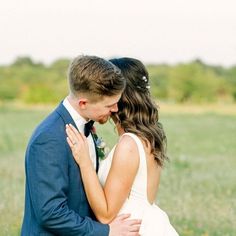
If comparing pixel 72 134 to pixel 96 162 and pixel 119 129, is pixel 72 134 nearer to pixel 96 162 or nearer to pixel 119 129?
pixel 96 162

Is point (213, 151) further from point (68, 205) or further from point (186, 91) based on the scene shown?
point (186, 91)

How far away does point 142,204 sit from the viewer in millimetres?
5344

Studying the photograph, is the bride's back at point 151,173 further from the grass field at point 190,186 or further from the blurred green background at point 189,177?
the grass field at point 190,186

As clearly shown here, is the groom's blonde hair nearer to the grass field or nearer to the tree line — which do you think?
the grass field

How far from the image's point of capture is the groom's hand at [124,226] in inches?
199

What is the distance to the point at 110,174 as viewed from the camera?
5.12 meters

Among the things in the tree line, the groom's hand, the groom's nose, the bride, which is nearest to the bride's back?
the bride

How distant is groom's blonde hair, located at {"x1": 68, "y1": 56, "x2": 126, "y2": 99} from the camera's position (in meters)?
4.77

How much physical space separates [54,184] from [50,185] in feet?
0.08

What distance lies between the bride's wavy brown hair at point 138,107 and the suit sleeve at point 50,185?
2.01 feet

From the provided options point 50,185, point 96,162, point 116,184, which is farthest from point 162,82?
point 50,185

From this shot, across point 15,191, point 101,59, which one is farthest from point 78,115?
point 15,191

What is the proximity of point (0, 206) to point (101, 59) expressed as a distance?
5.62 meters

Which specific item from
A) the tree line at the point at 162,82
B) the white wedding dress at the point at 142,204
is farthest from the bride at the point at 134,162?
the tree line at the point at 162,82
